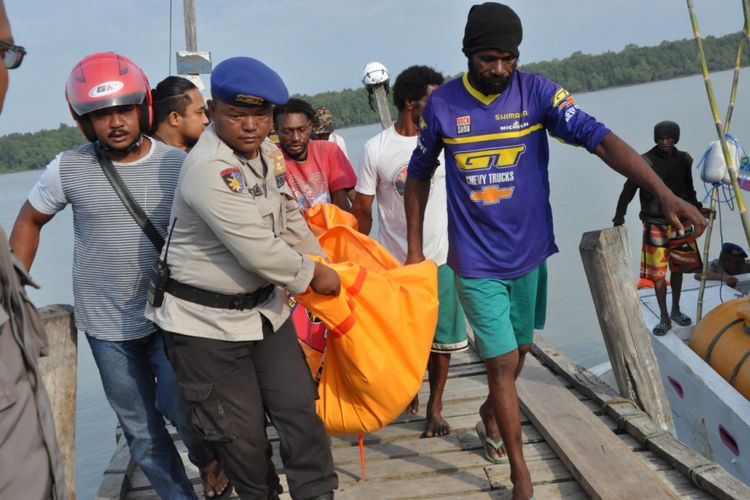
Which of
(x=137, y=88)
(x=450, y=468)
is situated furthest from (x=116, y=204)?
(x=450, y=468)

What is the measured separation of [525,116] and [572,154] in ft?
123

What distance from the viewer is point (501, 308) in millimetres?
3389

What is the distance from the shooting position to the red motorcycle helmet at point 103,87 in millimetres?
2959

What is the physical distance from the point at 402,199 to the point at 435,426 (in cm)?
121

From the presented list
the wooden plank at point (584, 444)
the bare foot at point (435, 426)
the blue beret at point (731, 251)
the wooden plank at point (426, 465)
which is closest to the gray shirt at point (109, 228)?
the wooden plank at point (426, 465)

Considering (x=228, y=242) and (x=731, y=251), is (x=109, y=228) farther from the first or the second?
(x=731, y=251)

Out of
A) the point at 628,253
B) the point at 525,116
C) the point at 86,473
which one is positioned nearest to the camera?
the point at 525,116

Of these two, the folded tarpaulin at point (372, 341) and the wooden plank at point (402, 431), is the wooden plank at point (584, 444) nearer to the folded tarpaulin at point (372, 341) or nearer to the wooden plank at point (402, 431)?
the wooden plank at point (402, 431)

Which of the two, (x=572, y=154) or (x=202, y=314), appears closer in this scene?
(x=202, y=314)

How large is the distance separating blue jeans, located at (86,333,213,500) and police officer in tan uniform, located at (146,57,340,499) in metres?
0.34

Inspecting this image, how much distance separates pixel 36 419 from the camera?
5.54 ft

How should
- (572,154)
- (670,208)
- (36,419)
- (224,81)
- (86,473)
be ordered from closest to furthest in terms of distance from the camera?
(36,419) < (224,81) < (670,208) < (86,473) < (572,154)

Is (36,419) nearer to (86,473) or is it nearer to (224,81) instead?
(224,81)

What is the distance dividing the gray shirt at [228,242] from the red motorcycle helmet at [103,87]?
15.4 inches
